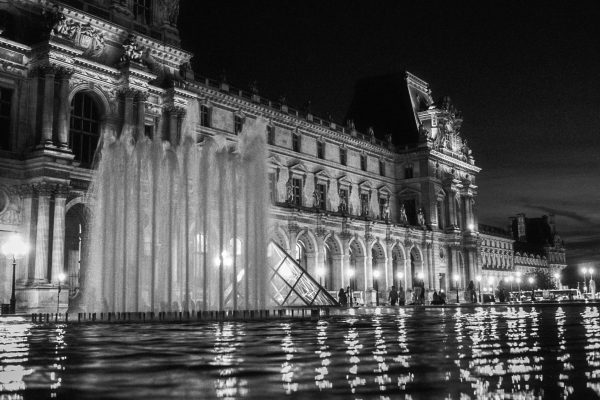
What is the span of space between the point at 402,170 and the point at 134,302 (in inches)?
1948

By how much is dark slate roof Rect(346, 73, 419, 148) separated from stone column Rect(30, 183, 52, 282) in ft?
147

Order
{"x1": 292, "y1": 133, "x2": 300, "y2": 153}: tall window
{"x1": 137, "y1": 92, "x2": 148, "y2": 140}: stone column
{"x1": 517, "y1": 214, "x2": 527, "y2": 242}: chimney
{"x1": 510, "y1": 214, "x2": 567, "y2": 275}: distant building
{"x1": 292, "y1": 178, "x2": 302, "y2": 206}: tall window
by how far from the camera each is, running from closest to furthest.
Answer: {"x1": 137, "y1": 92, "x2": 148, "y2": 140}: stone column → {"x1": 292, "y1": 178, "x2": 302, "y2": 206}: tall window → {"x1": 292, "y1": 133, "x2": 300, "y2": 153}: tall window → {"x1": 510, "y1": 214, "x2": 567, "y2": 275}: distant building → {"x1": 517, "y1": 214, "x2": 527, "y2": 242}: chimney

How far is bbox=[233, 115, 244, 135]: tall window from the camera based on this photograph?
48312 millimetres

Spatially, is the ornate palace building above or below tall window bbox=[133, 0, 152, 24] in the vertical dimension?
below

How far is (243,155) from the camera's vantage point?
2641 centimetres

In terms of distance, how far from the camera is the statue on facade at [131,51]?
36.0 m

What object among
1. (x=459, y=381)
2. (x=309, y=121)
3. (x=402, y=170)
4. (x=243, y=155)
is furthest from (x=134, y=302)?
(x=402, y=170)

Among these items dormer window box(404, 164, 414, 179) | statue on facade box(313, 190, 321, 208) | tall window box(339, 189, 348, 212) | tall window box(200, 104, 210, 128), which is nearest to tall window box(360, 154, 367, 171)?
tall window box(339, 189, 348, 212)

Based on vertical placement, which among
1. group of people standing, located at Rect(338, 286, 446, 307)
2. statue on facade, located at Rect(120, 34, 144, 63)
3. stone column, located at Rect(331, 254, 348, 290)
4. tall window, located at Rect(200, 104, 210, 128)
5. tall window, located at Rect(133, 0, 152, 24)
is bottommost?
group of people standing, located at Rect(338, 286, 446, 307)

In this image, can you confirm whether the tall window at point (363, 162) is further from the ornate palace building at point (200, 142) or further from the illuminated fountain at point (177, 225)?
the illuminated fountain at point (177, 225)

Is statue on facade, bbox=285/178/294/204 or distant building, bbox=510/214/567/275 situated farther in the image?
distant building, bbox=510/214/567/275

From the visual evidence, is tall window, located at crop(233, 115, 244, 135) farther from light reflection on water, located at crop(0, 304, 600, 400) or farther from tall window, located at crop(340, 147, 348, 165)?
light reflection on water, located at crop(0, 304, 600, 400)

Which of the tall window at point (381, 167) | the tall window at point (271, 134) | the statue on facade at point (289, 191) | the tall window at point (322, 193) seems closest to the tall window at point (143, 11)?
the tall window at point (271, 134)

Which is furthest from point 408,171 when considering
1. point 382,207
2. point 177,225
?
point 177,225
